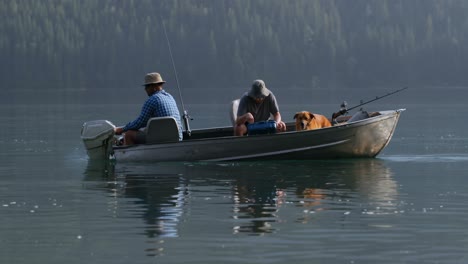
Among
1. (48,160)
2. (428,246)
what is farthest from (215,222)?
(48,160)

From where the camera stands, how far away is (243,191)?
20266 millimetres

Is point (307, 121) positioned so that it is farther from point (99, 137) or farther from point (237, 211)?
point (237, 211)

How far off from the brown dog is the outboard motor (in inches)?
150

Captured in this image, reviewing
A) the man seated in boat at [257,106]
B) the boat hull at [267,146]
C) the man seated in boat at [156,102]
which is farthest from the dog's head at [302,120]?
the man seated in boat at [156,102]

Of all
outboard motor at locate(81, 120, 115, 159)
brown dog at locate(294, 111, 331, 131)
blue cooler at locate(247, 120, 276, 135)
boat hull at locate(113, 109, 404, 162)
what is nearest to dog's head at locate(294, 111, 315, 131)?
brown dog at locate(294, 111, 331, 131)

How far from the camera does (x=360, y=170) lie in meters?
24.1

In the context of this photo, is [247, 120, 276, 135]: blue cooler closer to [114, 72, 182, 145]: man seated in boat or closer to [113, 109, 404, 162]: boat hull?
[113, 109, 404, 162]: boat hull

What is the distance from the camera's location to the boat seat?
Answer: 955 inches

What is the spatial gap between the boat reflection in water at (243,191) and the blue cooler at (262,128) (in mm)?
657

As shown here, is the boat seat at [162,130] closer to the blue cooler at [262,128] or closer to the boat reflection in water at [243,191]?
the boat reflection in water at [243,191]

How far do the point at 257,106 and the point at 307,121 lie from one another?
55.2 inches

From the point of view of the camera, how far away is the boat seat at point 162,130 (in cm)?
2425

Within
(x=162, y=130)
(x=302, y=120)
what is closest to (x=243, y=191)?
(x=162, y=130)

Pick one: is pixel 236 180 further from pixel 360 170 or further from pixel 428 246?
pixel 428 246
